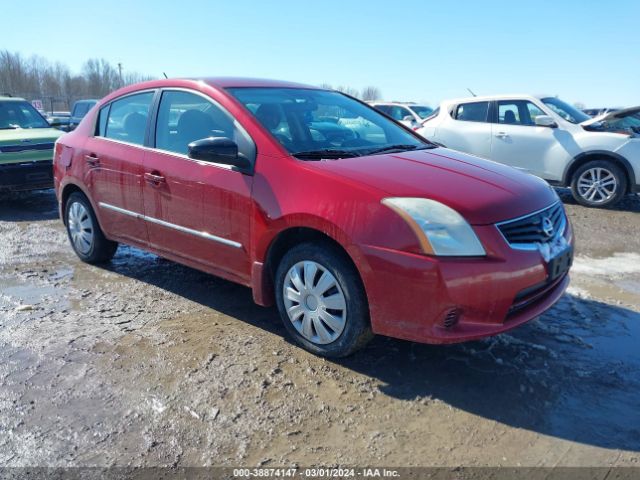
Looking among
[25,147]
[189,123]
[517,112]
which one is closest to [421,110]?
[517,112]

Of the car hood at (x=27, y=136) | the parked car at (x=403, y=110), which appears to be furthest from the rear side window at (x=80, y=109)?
the car hood at (x=27, y=136)

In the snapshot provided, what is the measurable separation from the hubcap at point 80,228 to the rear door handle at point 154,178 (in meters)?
1.27

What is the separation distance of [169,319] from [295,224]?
1408mm

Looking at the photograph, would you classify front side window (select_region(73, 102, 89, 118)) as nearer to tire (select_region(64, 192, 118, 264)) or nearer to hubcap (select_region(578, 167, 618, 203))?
tire (select_region(64, 192, 118, 264))

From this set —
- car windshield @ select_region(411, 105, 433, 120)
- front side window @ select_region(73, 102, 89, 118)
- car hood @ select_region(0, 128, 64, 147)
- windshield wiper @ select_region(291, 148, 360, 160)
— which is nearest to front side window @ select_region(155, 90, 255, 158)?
windshield wiper @ select_region(291, 148, 360, 160)

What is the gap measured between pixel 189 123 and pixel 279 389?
2140 mm

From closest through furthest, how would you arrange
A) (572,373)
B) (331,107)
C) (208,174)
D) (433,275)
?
(433,275) < (572,373) < (208,174) < (331,107)

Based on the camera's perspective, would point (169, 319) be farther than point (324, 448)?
Yes

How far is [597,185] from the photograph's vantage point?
8.13m

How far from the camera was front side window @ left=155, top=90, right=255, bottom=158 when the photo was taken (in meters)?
3.78

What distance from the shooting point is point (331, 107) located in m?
4.35

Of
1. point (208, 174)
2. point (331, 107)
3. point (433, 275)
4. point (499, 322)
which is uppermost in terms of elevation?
point (331, 107)

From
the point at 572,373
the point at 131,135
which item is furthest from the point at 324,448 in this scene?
the point at 131,135

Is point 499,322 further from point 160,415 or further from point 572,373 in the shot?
point 160,415
